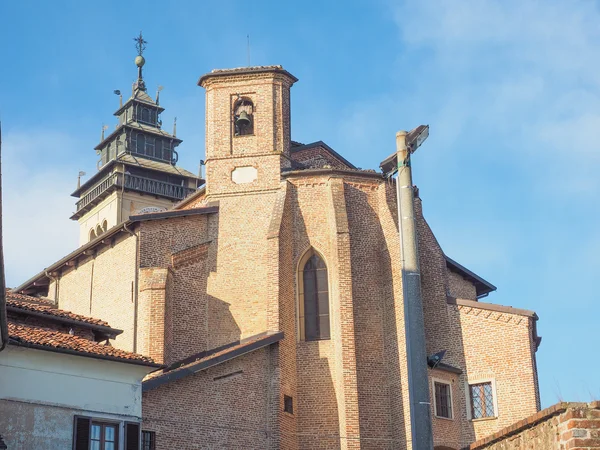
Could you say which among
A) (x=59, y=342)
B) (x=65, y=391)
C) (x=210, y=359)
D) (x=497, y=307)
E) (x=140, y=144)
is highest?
(x=140, y=144)

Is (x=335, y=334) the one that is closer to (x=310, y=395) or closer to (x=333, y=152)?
(x=310, y=395)

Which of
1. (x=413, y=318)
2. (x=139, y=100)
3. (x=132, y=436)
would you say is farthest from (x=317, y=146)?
(x=139, y=100)

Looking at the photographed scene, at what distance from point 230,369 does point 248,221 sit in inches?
292

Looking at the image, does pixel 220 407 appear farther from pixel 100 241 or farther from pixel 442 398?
pixel 100 241

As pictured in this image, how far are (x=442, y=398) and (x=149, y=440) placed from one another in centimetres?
1154

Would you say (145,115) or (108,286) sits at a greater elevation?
(145,115)

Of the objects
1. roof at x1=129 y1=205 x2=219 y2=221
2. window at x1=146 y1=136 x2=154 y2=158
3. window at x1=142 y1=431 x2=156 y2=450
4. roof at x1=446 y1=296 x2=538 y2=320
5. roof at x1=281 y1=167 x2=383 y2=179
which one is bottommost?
window at x1=142 y1=431 x2=156 y2=450

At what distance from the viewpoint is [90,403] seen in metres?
22.3

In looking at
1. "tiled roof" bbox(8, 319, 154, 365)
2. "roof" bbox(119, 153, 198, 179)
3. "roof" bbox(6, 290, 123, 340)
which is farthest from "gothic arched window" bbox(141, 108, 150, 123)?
"tiled roof" bbox(8, 319, 154, 365)

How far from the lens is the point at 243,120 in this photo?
3738 cm

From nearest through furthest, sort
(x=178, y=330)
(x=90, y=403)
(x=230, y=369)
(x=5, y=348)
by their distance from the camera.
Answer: (x=5, y=348) < (x=90, y=403) < (x=230, y=369) < (x=178, y=330)

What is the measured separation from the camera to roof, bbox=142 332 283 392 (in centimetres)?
2653

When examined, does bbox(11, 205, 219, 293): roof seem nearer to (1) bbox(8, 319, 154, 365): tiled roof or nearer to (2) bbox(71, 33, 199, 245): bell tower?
(1) bbox(8, 319, 154, 365): tiled roof

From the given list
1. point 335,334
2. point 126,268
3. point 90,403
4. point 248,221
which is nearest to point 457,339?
point 335,334
